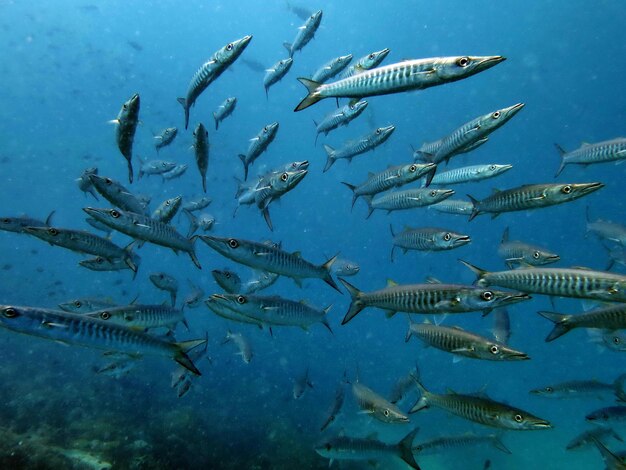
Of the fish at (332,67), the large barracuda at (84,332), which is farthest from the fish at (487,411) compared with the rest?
the fish at (332,67)

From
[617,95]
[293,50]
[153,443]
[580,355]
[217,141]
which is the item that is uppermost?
[217,141]

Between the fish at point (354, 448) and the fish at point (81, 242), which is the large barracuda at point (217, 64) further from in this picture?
the fish at point (354, 448)

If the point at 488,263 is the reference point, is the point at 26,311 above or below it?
above

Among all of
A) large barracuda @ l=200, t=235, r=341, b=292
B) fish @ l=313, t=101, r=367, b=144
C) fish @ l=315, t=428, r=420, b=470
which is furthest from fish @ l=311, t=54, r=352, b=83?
fish @ l=315, t=428, r=420, b=470

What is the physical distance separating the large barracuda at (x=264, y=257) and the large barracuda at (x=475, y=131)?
7.33ft

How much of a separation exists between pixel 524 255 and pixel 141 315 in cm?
606

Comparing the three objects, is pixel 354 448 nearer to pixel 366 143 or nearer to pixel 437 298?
pixel 437 298

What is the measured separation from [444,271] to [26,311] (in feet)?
233

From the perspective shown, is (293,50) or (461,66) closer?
(461,66)

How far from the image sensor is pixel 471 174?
7.35 m

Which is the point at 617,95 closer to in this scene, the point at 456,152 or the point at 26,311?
the point at 456,152

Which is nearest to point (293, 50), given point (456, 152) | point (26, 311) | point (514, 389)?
point (456, 152)

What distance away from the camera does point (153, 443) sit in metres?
9.23

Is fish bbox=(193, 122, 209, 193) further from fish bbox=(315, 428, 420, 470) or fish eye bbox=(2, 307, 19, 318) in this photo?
fish bbox=(315, 428, 420, 470)
